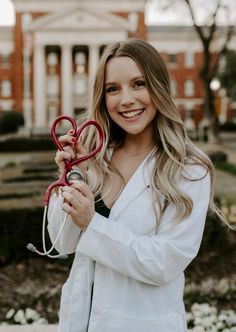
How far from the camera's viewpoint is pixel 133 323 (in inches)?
70.5

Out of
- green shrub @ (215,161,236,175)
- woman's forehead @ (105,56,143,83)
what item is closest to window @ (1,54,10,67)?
green shrub @ (215,161,236,175)

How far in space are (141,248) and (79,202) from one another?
0.25 metres

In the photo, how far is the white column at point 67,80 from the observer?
50250mm

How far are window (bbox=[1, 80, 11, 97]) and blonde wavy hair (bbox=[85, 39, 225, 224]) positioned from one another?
170ft

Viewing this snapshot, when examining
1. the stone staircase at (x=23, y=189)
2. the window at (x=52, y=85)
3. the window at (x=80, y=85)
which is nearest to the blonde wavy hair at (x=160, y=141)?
the stone staircase at (x=23, y=189)

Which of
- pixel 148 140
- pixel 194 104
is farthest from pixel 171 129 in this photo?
pixel 194 104

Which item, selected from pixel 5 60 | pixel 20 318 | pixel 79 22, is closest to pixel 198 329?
pixel 20 318

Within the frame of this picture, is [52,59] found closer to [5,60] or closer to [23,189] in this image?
[5,60]

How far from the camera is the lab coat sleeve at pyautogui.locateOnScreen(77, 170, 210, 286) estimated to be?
5.65ft

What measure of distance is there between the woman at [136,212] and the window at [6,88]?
170ft

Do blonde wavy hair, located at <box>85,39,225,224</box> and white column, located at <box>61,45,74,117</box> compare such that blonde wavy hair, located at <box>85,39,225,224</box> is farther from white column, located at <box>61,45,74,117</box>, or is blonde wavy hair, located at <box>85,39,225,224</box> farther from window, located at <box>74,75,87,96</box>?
window, located at <box>74,75,87,96</box>

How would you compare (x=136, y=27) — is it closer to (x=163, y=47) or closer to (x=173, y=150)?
(x=163, y=47)

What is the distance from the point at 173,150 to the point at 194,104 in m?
53.1

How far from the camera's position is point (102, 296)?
1.81m
